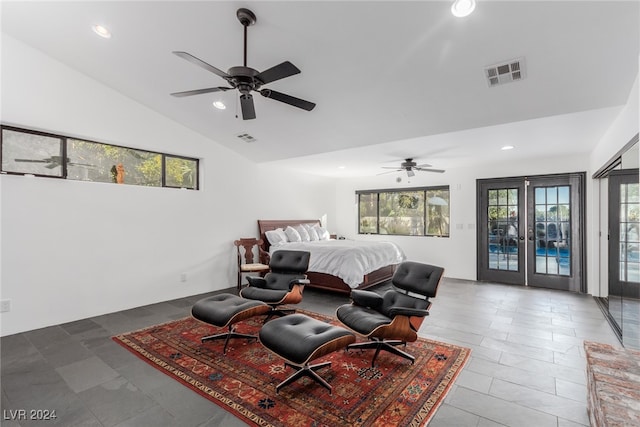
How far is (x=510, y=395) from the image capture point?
7.66 feet

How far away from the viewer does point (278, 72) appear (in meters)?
2.47

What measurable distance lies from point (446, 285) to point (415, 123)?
3.59 m

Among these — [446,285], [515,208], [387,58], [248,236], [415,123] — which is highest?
[387,58]

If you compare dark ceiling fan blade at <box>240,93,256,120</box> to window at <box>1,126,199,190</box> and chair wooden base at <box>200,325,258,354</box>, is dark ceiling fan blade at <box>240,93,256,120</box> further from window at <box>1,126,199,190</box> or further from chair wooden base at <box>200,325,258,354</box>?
window at <box>1,126,199,190</box>

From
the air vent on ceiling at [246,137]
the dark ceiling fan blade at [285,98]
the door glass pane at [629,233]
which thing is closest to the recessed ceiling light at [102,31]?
the dark ceiling fan blade at [285,98]

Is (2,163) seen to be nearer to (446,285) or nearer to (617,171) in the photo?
(446,285)

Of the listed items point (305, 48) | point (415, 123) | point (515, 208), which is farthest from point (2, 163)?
point (515, 208)

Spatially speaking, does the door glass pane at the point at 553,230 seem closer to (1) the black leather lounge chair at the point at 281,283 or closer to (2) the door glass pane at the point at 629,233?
(2) the door glass pane at the point at 629,233

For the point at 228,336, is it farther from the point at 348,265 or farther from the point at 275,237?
the point at 275,237

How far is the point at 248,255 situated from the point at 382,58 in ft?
14.5

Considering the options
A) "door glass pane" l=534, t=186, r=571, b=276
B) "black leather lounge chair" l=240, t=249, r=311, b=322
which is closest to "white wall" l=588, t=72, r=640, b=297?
"door glass pane" l=534, t=186, r=571, b=276

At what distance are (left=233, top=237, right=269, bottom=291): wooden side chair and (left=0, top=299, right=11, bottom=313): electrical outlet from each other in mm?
2993

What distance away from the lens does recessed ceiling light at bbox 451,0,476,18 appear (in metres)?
2.27

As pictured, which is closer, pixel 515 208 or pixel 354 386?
pixel 354 386
